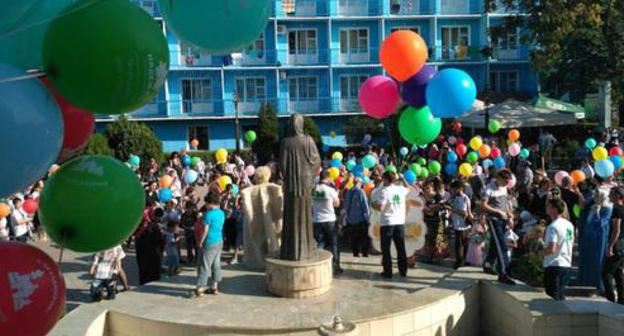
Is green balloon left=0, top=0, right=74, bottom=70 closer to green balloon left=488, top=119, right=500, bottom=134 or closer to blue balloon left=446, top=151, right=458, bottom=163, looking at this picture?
blue balloon left=446, top=151, right=458, bottom=163

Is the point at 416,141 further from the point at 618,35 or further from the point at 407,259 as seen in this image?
the point at 618,35

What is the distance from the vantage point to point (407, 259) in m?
9.12

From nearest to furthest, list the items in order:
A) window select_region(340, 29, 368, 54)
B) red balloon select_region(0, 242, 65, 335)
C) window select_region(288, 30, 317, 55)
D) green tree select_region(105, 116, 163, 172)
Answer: red balloon select_region(0, 242, 65, 335) < green tree select_region(105, 116, 163, 172) < window select_region(288, 30, 317, 55) < window select_region(340, 29, 368, 54)

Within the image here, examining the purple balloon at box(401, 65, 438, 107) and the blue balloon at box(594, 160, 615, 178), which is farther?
the blue balloon at box(594, 160, 615, 178)

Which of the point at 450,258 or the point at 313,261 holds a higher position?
the point at 313,261

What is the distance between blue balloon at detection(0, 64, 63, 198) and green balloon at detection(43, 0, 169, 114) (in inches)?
5.9

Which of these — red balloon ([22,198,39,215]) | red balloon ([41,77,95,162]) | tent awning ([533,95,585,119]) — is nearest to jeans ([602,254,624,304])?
red balloon ([41,77,95,162])

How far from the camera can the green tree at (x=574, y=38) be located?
62.4ft

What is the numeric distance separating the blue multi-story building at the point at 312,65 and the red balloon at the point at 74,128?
31.5 metres

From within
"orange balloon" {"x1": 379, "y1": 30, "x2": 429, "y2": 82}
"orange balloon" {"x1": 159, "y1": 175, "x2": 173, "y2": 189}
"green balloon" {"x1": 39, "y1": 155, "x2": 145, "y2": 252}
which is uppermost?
"orange balloon" {"x1": 379, "y1": 30, "x2": 429, "y2": 82}

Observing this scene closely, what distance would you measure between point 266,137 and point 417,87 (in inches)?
808

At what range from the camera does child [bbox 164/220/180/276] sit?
9734 mm

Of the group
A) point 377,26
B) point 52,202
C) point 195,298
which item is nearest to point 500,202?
point 195,298

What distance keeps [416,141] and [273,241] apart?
8.81ft
